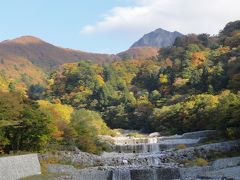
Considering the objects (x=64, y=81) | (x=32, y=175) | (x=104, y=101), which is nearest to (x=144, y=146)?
(x=32, y=175)

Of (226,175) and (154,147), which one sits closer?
(226,175)

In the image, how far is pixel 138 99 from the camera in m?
79.9

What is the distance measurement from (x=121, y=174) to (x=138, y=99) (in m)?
50.4

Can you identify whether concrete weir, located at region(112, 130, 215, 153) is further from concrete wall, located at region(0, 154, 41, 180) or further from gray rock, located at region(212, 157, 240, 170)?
concrete wall, located at region(0, 154, 41, 180)

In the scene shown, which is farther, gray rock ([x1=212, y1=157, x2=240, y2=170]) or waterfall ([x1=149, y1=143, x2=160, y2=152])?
waterfall ([x1=149, y1=143, x2=160, y2=152])

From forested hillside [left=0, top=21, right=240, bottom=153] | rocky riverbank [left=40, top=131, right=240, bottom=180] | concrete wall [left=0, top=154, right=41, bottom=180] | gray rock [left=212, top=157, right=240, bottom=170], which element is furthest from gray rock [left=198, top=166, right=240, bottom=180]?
forested hillside [left=0, top=21, right=240, bottom=153]

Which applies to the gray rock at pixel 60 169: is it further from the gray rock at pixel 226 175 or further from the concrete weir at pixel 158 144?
the concrete weir at pixel 158 144

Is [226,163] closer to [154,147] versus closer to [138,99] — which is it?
[154,147]

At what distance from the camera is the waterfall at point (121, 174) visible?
29734 mm

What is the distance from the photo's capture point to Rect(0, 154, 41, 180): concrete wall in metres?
23.4

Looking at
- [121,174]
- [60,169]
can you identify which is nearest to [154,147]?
[121,174]

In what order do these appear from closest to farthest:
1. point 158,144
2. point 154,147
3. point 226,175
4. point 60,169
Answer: point 226,175, point 60,169, point 158,144, point 154,147

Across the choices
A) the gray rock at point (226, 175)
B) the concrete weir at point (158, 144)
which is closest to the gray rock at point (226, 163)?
the gray rock at point (226, 175)

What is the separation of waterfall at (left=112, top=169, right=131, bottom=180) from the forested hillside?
595cm
